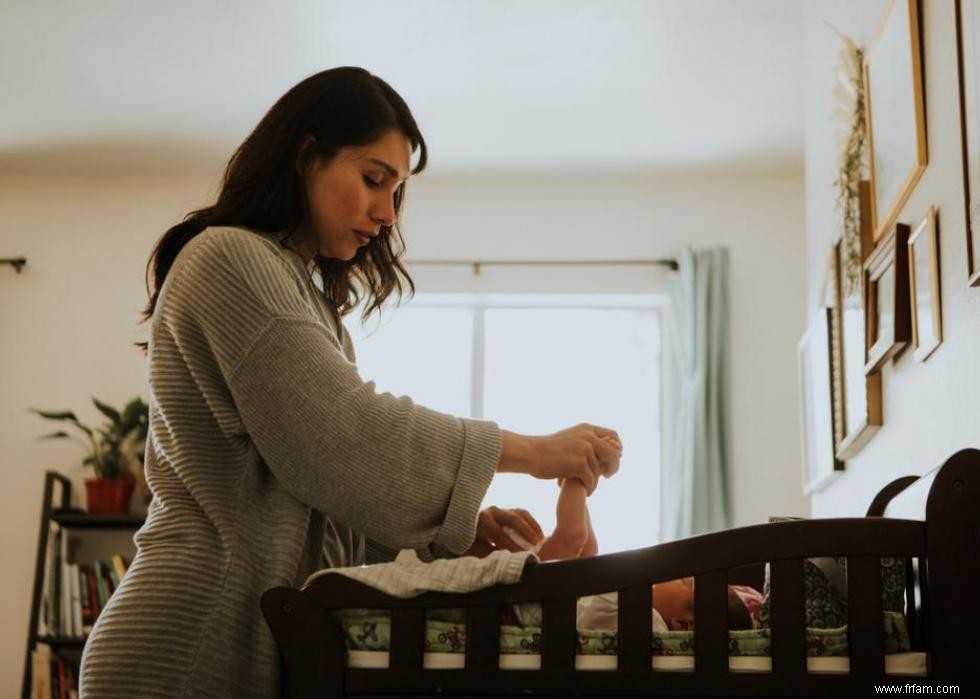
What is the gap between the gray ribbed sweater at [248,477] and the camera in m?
1.28

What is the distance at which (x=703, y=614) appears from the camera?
49.3 inches

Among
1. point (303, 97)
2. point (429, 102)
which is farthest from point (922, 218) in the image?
point (429, 102)

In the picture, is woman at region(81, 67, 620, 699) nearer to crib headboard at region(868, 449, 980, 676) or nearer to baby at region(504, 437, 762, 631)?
baby at region(504, 437, 762, 631)

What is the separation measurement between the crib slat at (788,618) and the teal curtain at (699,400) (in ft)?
12.0

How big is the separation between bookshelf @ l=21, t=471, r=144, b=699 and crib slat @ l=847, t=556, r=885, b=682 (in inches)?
157

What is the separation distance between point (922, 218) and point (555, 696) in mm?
1346

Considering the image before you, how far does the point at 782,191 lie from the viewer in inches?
209

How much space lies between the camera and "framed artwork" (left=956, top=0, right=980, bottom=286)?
1.87 metres

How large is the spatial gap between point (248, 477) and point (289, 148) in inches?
16.8

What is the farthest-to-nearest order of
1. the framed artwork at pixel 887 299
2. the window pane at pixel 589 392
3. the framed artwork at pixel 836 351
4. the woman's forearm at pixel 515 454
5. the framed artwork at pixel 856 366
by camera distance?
the window pane at pixel 589 392
the framed artwork at pixel 836 351
the framed artwork at pixel 856 366
the framed artwork at pixel 887 299
the woman's forearm at pixel 515 454

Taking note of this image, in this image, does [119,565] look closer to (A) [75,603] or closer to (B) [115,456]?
(A) [75,603]

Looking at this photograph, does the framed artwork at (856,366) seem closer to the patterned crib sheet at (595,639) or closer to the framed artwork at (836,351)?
the framed artwork at (836,351)

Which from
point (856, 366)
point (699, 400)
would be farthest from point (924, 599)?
point (699, 400)

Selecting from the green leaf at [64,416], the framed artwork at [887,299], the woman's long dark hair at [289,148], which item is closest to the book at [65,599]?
the green leaf at [64,416]
